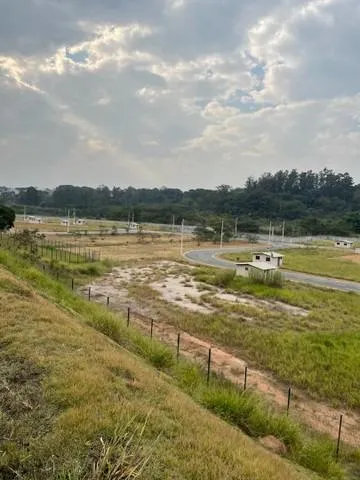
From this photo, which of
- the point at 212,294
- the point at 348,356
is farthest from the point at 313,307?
the point at 348,356

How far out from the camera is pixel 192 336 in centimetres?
1900

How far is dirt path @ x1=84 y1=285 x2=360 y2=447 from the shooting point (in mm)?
11734

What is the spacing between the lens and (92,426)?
4633 mm

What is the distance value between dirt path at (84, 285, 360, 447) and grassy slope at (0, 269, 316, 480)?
6.87 m

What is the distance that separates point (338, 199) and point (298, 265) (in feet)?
389

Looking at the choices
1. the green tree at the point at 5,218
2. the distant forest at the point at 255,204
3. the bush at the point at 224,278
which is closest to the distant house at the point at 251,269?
the bush at the point at 224,278

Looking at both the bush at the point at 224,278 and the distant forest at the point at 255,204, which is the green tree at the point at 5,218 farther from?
the distant forest at the point at 255,204

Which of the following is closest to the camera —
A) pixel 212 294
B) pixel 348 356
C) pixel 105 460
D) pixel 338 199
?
pixel 105 460

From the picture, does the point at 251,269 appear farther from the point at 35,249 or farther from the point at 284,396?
the point at 284,396

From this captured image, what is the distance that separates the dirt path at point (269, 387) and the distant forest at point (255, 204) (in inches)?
2951

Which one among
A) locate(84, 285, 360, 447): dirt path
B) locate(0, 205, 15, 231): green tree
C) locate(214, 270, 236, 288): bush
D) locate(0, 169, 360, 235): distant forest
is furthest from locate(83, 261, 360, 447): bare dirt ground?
locate(0, 169, 360, 235): distant forest

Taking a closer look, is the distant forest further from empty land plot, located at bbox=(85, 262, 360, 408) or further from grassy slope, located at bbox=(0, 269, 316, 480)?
grassy slope, located at bbox=(0, 269, 316, 480)

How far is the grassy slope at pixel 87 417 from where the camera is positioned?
13.9 ft

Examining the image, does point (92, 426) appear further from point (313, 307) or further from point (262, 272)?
point (262, 272)
